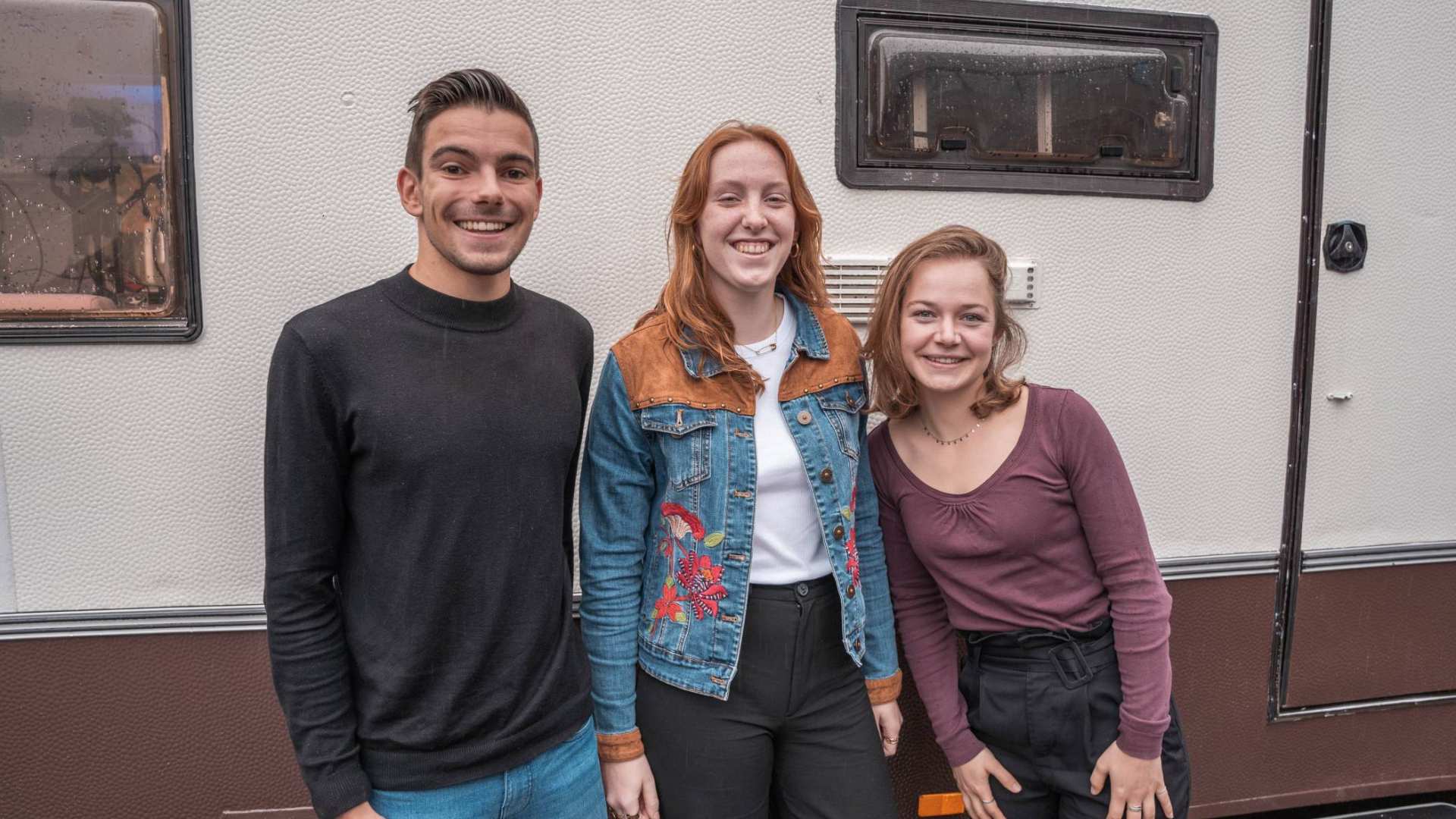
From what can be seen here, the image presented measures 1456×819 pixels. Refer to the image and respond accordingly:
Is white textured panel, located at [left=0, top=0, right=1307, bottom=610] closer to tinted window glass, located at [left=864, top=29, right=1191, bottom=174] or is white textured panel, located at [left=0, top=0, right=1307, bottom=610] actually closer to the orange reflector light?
tinted window glass, located at [left=864, top=29, right=1191, bottom=174]

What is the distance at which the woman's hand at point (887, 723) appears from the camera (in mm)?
1685

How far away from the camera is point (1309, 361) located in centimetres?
216

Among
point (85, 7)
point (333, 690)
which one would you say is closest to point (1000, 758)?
point (333, 690)

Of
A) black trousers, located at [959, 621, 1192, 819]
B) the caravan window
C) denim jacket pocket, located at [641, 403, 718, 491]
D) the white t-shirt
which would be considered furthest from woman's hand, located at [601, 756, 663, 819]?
the caravan window

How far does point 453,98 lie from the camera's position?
49.5 inches

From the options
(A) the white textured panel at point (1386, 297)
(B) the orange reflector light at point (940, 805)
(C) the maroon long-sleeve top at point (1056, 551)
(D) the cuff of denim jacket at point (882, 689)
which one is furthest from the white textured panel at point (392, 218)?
(B) the orange reflector light at point (940, 805)

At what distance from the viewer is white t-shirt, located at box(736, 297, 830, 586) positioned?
4.98ft

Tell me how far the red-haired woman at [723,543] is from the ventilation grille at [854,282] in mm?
403

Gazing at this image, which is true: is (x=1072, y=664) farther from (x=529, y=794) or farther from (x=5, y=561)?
(x=5, y=561)

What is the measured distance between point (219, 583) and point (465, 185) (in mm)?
1175

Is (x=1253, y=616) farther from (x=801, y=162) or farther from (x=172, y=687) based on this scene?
(x=172, y=687)

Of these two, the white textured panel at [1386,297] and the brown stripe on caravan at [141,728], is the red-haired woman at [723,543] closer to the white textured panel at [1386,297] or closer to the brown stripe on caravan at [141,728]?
the brown stripe on caravan at [141,728]

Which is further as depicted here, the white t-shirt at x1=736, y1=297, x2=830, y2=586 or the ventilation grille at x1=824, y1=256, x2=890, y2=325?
the ventilation grille at x1=824, y1=256, x2=890, y2=325

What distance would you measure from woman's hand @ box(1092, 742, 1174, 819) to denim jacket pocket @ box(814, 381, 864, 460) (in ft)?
2.34
